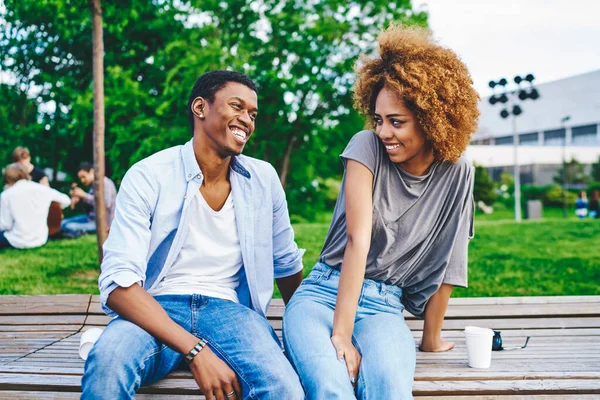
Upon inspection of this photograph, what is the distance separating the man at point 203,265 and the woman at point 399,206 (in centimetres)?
24

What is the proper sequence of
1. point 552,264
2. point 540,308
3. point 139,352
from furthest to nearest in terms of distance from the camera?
point 552,264
point 540,308
point 139,352

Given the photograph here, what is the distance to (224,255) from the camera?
3025mm

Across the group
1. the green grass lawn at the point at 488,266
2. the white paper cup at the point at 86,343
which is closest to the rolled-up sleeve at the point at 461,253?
the white paper cup at the point at 86,343

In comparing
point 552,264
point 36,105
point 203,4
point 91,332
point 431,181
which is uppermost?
point 203,4

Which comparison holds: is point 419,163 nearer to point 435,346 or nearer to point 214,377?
point 435,346

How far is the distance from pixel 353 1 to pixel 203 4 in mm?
5289

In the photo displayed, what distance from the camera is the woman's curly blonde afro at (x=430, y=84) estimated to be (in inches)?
113

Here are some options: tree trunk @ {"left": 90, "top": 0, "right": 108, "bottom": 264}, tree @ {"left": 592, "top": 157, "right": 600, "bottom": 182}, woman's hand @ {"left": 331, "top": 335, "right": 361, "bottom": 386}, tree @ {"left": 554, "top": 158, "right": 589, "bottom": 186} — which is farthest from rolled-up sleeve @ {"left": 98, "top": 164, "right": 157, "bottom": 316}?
tree @ {"left": 592, "top": 157, "right": 600, "bottom": 182}

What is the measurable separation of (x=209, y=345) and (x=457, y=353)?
127cm

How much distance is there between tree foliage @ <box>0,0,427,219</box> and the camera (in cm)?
1977

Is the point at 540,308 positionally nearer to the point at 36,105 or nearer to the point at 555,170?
the point at 36,105

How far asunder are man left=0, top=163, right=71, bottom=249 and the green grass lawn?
257 millimetres

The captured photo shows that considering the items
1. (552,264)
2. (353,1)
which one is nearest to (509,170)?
(353,1)

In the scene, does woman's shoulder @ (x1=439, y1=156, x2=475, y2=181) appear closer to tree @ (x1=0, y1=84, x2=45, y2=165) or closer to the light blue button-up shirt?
the light blue button-up shirt
